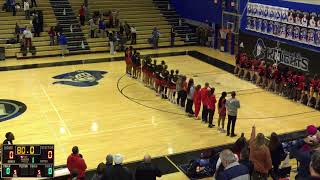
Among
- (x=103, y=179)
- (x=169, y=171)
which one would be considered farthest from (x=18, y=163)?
(x=169, y=171)

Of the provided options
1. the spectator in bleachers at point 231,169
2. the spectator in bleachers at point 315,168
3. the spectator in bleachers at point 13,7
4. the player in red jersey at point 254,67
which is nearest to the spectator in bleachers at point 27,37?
the spectator in bleachers at point 13,7

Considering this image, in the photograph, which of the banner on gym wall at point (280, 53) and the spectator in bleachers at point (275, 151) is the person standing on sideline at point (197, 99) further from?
the banner on gym wall at point (280, 53)

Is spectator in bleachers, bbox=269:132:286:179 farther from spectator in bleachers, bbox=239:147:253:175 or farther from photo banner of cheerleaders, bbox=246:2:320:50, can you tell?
photo banner of cheerleaders, bbox=246:2:320:50

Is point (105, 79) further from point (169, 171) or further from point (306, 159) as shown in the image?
point (306, 159)

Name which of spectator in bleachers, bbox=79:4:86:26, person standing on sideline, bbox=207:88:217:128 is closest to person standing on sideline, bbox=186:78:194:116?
person standing on sideline, bbox=207:88:217:128

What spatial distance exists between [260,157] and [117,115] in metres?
8.04

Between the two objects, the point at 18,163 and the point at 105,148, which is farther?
the point at 105,148

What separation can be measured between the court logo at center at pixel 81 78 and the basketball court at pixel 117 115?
→ 50mm

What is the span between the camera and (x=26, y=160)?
8.41 m

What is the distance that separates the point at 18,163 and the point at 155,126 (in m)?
7.01

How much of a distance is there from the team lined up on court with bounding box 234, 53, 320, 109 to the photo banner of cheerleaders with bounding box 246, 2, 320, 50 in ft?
6.80

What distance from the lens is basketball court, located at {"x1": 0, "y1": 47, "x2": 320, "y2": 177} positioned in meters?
13.3

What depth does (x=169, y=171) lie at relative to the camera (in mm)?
11305

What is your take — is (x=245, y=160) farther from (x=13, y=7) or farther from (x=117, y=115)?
(x=13, y=7)
